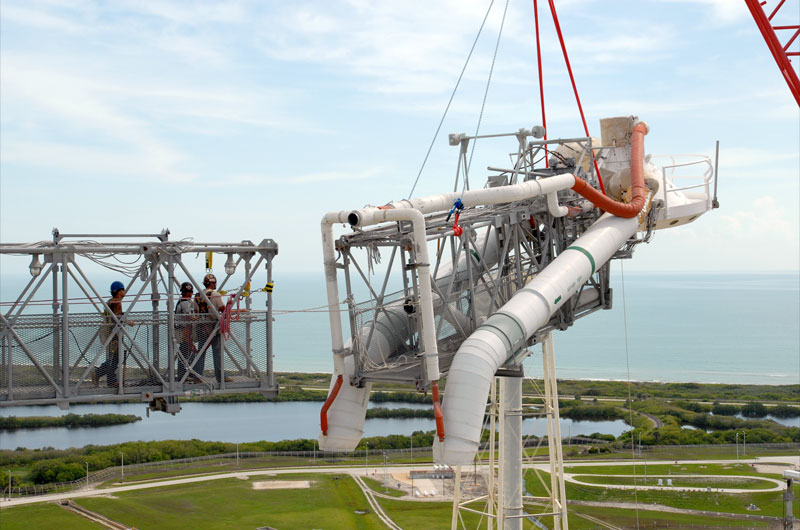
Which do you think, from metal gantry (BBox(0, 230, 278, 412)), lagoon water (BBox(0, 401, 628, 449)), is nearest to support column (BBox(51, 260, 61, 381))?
metal gantry (BBox(0, 230, 278, 412))

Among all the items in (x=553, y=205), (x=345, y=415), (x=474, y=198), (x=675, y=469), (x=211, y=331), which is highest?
(x=553, y=205)

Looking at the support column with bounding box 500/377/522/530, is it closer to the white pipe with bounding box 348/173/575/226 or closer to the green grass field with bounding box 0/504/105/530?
the white pipe with bounding box 348/173/575/226

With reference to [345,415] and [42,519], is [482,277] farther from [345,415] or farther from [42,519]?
[42,519]

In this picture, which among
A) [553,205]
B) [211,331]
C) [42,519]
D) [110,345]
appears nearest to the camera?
[110,345]

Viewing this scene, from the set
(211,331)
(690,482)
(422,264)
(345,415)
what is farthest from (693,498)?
(211,331)

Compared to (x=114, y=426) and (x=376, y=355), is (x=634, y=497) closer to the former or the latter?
(x=376, y=355)

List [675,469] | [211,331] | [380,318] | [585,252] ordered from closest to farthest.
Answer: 1. [211,331]
2. [380,318]
3. [585,252]
4. [675,469]
